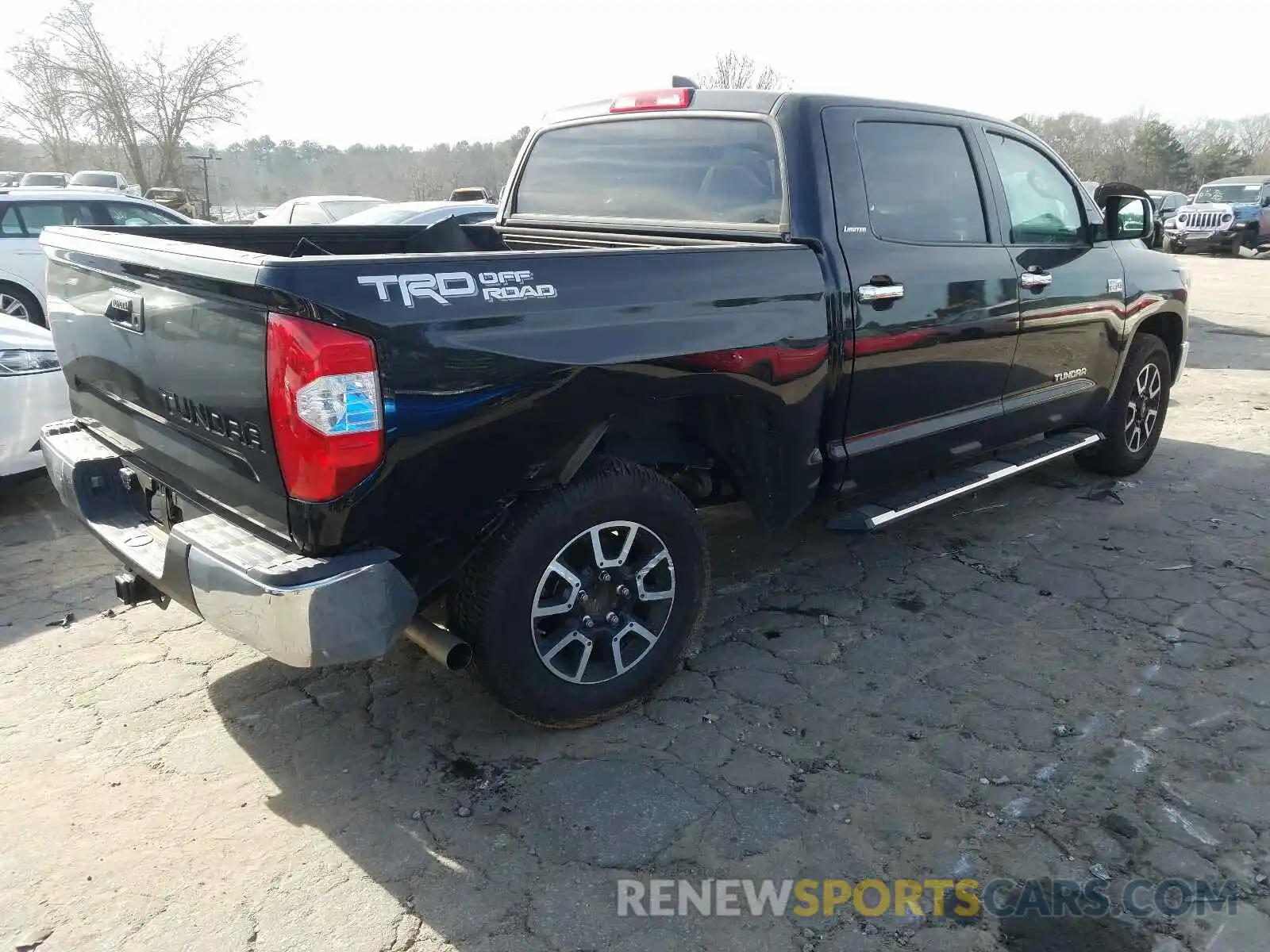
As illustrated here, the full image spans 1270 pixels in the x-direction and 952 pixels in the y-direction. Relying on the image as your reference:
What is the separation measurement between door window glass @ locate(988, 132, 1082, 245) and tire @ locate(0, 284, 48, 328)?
29.2 feet

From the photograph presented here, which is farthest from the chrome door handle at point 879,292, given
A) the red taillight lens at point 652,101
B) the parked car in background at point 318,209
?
the parked car in background at point 318,209

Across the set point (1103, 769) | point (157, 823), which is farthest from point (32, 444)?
point (1103, 769)

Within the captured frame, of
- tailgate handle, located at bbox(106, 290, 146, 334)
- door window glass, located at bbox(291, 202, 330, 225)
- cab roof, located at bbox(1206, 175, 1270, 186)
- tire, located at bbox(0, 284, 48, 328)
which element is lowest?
tire, located at bbox(0, 284, 48, 328)

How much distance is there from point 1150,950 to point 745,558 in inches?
99.8

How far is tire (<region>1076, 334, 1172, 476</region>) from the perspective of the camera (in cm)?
542

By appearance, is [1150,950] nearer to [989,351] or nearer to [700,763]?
[700,763]

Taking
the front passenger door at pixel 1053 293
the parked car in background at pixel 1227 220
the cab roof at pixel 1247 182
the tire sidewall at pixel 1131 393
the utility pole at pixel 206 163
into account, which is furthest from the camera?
the utility pole at pixel 206 163

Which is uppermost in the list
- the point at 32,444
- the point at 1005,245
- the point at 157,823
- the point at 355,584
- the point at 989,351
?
the point at 1005,245

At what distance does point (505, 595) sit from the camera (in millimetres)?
2764

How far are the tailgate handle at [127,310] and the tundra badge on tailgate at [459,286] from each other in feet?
2.98

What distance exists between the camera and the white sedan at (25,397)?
4836 millimetres

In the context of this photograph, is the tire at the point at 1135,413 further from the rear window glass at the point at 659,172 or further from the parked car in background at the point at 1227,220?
the parked car in background at the point at 1227,220

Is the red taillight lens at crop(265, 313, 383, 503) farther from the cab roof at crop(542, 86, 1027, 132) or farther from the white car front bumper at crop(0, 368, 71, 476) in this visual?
the white car front bumper at crop(0, 368, 71, 476)

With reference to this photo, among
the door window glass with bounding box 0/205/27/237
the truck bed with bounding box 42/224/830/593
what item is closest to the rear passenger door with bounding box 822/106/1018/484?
the truck bed with bounding box 42/224/830/593
